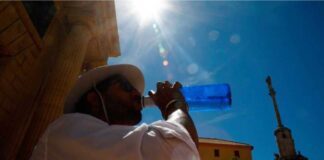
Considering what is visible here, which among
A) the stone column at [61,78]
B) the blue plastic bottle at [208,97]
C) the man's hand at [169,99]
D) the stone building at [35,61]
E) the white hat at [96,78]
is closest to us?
the man's hand at [169,99]

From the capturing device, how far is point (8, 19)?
4371 mm

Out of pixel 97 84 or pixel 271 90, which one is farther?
pixel 271 90

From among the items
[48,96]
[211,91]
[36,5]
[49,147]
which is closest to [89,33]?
[36,5]

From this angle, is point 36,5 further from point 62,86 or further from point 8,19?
point 62,86

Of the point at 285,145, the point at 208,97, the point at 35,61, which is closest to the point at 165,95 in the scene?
the point at 208,97

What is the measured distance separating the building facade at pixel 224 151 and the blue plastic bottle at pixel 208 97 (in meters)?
31.7

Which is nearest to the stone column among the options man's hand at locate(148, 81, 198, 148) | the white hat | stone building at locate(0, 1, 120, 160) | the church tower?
stone building at locate(0, 1, 120, 160)

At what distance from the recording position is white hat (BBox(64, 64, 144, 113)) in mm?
1952

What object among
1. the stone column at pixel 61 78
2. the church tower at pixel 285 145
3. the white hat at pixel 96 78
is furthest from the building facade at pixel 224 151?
the white hat at pixel 96 78

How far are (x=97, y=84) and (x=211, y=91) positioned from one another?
5.37ft

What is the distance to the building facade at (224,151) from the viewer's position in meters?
32.6

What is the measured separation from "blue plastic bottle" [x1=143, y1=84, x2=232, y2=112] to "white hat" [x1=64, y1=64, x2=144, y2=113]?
0.80 meters

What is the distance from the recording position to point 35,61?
19.2ft

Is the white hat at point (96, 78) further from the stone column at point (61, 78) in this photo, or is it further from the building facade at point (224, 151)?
the building facade at point (224, 151)
